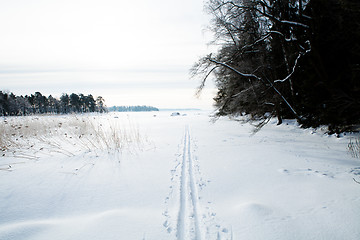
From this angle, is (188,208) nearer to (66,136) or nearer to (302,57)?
(66,136)

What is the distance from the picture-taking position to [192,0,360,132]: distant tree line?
561 centimetres

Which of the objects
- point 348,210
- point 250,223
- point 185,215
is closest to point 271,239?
point 250,223

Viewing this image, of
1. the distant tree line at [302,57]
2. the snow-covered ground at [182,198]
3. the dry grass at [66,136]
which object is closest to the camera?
the snow-covered ground at [182,198]

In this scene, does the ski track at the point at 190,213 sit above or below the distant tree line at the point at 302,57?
below

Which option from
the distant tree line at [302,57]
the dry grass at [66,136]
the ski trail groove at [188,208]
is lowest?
the ski trail groove at [188,208]

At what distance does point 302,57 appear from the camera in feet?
26.1

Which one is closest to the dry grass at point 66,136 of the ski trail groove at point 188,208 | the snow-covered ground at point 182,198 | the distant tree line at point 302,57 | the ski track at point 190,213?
the snow-covered ground at point 182,198

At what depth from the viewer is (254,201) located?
2.70 m

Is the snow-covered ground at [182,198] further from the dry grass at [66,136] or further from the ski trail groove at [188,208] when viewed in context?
the dry grass at [66,136]

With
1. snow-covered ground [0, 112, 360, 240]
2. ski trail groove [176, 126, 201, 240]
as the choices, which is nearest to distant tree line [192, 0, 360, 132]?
snow-covered ground [0, 112, 360, 240]

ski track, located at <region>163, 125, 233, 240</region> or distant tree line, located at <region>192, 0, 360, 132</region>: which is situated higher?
distant tree line, located at <region>192, 0, 360, 132</region>

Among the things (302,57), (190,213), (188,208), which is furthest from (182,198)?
(302,57)

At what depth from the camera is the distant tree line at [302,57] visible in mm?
5605

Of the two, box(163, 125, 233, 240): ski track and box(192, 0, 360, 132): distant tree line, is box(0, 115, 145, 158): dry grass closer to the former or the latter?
box(163, 125, 233, 240): ski track
